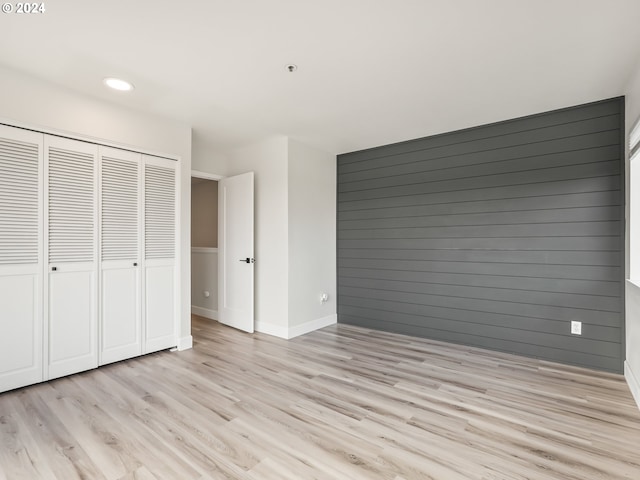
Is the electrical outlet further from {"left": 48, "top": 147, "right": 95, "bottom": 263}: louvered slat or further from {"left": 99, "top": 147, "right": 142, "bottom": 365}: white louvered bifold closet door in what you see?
{"left": 48, "top": 147, "right": 95, "bottom": 263}: louvered slat

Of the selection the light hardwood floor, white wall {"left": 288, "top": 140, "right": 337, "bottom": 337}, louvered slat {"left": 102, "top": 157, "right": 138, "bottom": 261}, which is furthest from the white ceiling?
the light hardwood floor

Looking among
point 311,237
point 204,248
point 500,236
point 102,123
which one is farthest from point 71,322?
point 500,236

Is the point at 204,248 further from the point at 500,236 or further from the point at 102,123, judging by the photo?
the point at 500,236

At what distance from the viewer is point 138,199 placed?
3234mm

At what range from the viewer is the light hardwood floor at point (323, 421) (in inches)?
67.7

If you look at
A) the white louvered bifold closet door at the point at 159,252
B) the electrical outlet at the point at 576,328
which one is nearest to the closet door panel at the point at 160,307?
the white louvered bifold closet door at the point at 159,252

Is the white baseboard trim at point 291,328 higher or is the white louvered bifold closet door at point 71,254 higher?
the white louvered bifold closet door at point 71,254

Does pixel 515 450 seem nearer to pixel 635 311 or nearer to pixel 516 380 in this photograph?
pixel 516 380

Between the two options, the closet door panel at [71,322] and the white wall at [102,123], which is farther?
the closet door panel at [71,322]

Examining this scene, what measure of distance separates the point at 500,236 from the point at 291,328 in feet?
8.38

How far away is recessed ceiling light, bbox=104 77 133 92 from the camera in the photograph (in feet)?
8.50

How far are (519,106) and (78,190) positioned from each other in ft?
13.2

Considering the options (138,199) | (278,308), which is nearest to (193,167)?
(138,199)

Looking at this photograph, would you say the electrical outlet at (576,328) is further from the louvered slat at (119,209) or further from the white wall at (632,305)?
the louvered slat at (119,209)
